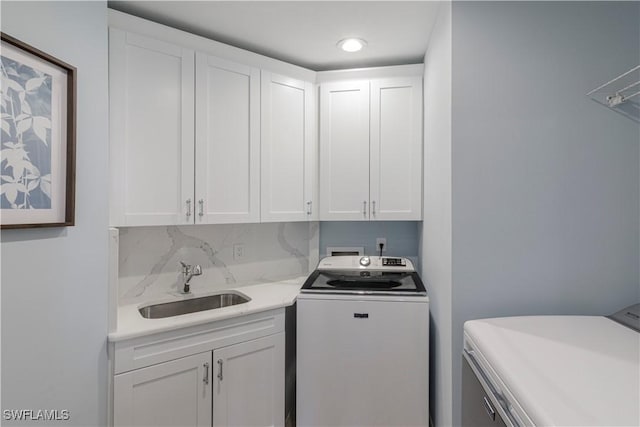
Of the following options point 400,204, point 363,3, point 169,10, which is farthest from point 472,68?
point 169,10

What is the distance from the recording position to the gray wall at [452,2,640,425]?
53.0 inches

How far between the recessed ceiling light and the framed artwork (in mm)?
1392

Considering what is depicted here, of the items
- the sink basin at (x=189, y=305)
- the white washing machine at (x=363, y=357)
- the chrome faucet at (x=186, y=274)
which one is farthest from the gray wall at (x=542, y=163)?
the chrome faucet at (x=186, y=274)

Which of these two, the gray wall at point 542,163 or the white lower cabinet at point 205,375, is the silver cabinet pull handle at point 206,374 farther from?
the gray wall at point 542,163

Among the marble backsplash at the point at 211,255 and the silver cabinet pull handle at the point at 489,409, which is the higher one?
the marble backsplash at the point at 211,255

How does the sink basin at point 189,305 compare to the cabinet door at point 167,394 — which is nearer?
the cabinet door at point 167,394

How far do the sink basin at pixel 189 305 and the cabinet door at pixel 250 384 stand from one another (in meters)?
0.31

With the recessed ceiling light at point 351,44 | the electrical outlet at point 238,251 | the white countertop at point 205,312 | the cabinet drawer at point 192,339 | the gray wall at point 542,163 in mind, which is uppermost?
the recessed ceiling light at point 351,44

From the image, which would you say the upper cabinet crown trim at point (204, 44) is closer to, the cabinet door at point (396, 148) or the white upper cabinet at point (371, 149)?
the white upper cabinet at point (371, 149)

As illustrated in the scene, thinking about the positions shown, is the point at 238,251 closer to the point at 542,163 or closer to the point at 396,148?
the point at 396,148

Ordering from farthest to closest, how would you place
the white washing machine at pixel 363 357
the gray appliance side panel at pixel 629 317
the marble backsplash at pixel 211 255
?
1. the marble backsplash at pixel 211 255
2. the white washing machine at pixel 363 357
3. the gray appliance side panel at pixel 629 317

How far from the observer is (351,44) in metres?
2.00

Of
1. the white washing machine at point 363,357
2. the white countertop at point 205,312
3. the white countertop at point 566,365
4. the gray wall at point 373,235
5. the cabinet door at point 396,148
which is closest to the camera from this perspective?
the white countertop at point 566,365

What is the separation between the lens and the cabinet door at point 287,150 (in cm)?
207
